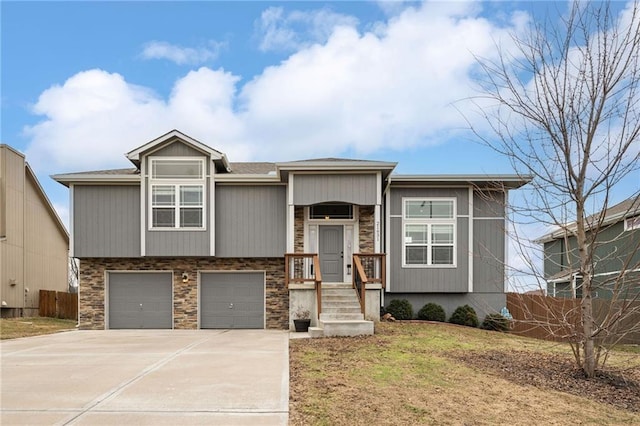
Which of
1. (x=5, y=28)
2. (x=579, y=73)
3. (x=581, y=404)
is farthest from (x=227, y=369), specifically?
(x=5, y=28)

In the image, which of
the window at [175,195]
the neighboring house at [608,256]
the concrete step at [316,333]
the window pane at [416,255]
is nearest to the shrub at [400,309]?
the window pane at [416,255]

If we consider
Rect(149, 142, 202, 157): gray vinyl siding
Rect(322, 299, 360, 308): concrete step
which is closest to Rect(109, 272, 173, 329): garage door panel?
Rect(149, 142, 202, 157): gray vinyl siding

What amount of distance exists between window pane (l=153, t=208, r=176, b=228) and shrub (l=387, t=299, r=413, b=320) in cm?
711

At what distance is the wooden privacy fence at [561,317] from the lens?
775cm

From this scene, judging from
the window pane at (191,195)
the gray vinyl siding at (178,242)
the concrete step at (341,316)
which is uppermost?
the window pane at (191,195)

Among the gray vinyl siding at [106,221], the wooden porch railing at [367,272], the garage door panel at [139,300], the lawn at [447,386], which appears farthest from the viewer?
the garage door panel at [139,300]

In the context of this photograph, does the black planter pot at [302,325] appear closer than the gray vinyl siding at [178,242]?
Yes

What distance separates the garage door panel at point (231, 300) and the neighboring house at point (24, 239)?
10260 millimetres

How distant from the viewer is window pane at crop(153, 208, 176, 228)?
14.9 m

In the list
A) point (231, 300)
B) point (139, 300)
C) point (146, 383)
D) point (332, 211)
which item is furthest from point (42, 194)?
point (146, 383)

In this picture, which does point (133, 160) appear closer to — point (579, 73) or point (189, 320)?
point (189, 320)

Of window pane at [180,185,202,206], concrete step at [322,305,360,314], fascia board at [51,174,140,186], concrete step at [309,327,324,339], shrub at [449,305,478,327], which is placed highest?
fascia board at [51,174,140,186]

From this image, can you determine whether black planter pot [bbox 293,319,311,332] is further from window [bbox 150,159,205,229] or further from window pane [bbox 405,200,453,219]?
window pane [bbox 405,200,453,219]

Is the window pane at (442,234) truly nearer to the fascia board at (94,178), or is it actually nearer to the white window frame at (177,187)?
the white window frame at (177,187)
